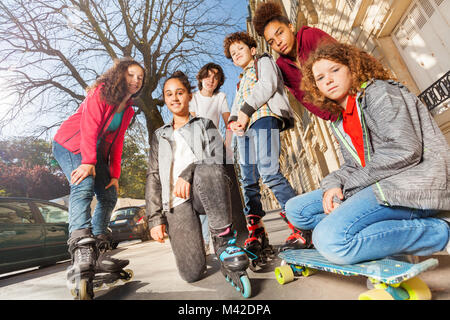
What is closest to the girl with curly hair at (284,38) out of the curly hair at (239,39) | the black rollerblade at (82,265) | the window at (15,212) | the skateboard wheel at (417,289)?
the curly hair at (239,39)

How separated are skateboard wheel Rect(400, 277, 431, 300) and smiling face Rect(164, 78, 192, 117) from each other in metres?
1.67

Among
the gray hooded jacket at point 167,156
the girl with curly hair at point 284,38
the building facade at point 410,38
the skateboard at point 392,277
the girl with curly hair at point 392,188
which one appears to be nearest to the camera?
the skateboard at point 392,277

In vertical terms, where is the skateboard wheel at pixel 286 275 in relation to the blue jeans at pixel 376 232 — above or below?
below

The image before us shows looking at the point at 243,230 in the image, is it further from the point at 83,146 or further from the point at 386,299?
the point at 83,146

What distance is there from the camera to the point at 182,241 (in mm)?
1559

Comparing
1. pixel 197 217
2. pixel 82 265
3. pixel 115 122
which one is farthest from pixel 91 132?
pixel 197 217

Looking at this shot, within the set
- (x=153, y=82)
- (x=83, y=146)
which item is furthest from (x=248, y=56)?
(x=83, y=146)

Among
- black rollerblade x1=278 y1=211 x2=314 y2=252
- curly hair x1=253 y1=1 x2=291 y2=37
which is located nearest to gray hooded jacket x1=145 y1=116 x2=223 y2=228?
black rollerblade x1=278 y1=211 x2=314 y2=252

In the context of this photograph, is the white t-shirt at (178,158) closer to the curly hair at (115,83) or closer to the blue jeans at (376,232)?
the curly hair at (115,83)

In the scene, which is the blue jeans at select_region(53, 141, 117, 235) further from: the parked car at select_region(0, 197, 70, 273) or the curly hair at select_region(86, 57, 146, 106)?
the curly hair at select_region(86, 57, 146, 106)

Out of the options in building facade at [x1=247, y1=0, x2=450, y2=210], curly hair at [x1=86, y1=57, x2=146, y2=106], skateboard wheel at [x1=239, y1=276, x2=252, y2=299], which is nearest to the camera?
skateboard wheel at [x1=239, y1=276, x2=252, y2=299]

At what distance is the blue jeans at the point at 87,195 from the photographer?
4.68ft

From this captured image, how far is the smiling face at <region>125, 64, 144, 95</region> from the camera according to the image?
76.1 inches

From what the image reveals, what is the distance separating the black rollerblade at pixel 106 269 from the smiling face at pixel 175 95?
1.17 m
